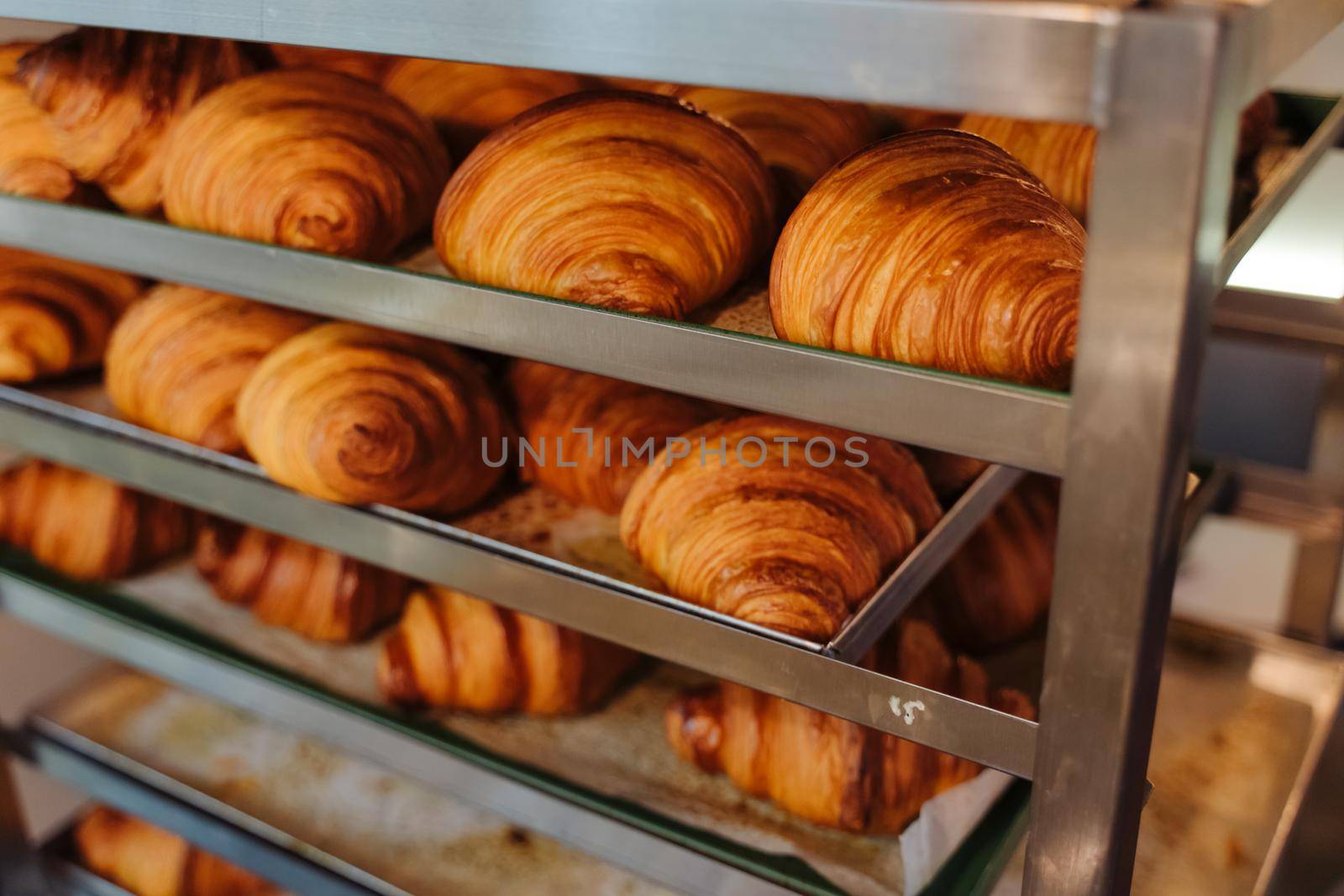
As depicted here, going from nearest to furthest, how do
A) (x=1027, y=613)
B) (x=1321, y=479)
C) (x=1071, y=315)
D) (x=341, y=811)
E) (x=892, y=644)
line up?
(x=1071, y=315) < (x=892, y=644) < (x=1027, y=613) < (x=341, y=811) < (x=1321, y=479)

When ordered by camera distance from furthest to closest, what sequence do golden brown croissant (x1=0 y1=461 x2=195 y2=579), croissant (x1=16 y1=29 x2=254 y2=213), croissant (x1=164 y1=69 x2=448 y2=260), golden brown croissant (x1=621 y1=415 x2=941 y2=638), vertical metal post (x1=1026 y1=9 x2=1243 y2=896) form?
1. golden brown croissant (x1=0 y1=461 x2=195 y2=579)
2. croissant (x1=16 y1=29 x2=254 y2=213)
3. croissant (x1=164 y1=69 x2=448 y2=260)
4. golden brown croissant (x1=621 y1=415 x2=941 y2=638)
5. vertical metal post (x1=1026 y1=9 x2=1243 y2=896)

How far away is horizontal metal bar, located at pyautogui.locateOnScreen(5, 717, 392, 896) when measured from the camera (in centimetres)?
116

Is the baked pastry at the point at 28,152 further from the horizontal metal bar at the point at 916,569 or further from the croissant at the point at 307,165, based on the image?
the horizontal metal bar at the point at 916,569

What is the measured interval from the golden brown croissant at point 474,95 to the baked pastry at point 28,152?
13.5 inches

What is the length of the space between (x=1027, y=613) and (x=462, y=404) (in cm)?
59

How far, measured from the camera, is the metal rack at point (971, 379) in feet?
1.61

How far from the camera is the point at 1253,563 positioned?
97.3 inches

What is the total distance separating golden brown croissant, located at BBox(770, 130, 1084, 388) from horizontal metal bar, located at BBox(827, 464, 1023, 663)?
161mm

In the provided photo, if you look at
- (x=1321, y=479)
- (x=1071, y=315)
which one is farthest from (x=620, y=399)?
(x=1321, y=479)

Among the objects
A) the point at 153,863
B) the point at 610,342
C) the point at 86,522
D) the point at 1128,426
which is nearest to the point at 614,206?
the point at 610,342

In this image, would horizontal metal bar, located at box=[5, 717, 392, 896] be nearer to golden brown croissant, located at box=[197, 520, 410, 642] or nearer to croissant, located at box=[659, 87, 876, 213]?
golden brown croissant, located at box=[197, 520, 410, 642]

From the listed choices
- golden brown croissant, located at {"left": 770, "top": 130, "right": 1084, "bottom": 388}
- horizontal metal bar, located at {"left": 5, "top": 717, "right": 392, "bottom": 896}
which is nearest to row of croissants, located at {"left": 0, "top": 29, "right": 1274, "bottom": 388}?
golden brown croissant, located at {"left": 770, "top": 130, "right": 1084, "bottom": 388}

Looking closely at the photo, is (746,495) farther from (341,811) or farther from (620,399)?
(341,811)

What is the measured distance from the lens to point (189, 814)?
4.09 ft
